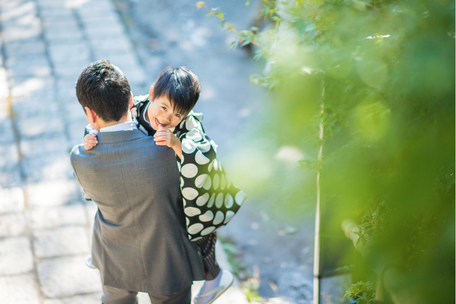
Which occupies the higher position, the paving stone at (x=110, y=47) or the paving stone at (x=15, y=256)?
the paving stone at (x=110, y=47)

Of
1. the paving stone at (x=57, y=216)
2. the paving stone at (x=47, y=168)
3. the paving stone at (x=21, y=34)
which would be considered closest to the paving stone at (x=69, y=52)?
the paving stone at (x=21, y=34)

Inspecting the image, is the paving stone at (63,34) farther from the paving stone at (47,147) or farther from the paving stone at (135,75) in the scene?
the paving stone at (47,147)

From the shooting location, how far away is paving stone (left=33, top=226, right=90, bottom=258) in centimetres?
295

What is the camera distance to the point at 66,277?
2.76m

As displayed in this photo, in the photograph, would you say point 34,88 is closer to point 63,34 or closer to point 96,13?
point 63,34

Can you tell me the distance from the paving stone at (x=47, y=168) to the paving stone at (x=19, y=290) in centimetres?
104

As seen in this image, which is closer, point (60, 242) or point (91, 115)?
point (91, 115)

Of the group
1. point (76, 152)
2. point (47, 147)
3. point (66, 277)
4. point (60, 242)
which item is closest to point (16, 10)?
point (47, 147)

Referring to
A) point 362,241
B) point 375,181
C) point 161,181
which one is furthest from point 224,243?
point 375,181

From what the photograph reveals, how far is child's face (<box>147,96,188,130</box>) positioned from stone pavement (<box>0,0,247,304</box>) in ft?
4.64

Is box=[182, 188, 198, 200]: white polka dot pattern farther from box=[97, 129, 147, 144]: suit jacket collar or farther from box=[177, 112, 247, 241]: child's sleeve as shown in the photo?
box=[97, 129, 147, 144]: suit jacket collar

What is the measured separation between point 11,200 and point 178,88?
2.35 meters

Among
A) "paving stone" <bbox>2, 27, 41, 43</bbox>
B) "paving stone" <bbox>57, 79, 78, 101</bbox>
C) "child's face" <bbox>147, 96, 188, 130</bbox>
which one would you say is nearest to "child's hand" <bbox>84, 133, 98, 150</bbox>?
"child's face" <bbox>147, 96, 188, 130</bbox>

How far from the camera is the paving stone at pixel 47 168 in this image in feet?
11.8
